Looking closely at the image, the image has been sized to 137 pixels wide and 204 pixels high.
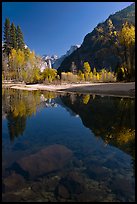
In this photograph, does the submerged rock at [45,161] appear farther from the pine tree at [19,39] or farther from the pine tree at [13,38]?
the pine tree at [19,39]

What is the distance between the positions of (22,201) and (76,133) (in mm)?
6103

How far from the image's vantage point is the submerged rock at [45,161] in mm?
6121

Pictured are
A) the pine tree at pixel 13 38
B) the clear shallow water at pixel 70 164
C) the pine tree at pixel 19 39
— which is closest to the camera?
the clear shallow water at pixel 70 164

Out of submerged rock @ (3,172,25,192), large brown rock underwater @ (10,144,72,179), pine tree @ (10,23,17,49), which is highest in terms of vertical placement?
pine tree @ (10,23,17,49)

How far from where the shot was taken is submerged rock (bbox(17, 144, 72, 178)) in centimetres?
612

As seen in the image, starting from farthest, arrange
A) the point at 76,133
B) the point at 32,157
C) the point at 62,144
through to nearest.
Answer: the point at 76,133 < the point at 62,144 < the point at 32,157

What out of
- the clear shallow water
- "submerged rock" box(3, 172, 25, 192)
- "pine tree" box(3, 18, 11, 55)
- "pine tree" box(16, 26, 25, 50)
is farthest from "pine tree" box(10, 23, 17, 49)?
"submerged rock" box(3, 172, 25, 192)

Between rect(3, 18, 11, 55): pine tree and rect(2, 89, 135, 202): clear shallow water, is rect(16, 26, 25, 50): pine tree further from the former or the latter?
rect(2, 89, 135, 202): clear shallow water

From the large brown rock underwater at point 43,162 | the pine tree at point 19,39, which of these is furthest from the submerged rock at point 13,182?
the pine tree at point 19,39

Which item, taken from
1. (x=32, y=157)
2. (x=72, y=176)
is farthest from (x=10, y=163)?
(x=72, y=176)

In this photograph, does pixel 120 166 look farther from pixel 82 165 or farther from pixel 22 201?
pixel 22 201

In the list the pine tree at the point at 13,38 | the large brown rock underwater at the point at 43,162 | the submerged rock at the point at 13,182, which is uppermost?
the pine tree at the point at 13,38

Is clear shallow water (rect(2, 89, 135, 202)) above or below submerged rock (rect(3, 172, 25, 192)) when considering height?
above

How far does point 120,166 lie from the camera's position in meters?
6.26
